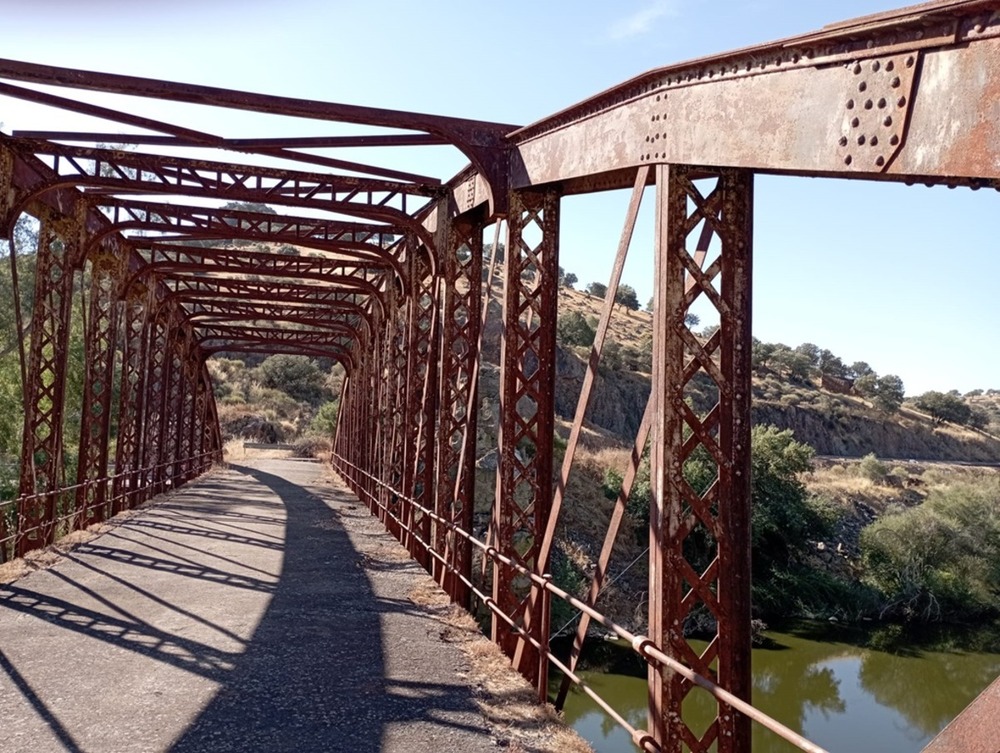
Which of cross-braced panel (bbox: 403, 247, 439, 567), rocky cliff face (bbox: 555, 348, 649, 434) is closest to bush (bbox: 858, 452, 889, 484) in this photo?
rocky cliff face (bbox: 555, 348, 649, 434)

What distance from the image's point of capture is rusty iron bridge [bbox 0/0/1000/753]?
3.89 metres

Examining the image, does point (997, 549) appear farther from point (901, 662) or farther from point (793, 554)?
point (901, 662)

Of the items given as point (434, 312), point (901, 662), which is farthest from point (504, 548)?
point (901, 662)

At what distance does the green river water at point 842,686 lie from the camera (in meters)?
19.8

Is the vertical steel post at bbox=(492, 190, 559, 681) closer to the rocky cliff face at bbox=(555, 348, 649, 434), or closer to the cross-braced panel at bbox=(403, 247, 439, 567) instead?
the cross-braced panel at bbox=(403, 247, 439, 567)

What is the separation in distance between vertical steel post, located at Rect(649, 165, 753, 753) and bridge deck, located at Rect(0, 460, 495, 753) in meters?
1.78

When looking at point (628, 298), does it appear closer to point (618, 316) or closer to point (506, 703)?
point (618, 316)

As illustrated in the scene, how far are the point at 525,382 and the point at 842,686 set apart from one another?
60.4 ft

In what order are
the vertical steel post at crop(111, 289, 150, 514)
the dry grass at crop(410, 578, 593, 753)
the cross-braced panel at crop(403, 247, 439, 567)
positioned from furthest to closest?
the vertical steel post at crop(111, 289, 150, 514), the cross-braced panel at crop(403, 247, 439, 567), the dry grass at crop(410, 578, 593, 753)

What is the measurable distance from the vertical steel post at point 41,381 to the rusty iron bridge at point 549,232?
0.05 metres

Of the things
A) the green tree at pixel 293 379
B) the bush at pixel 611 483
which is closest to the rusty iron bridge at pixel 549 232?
the bush at pixel 611 483

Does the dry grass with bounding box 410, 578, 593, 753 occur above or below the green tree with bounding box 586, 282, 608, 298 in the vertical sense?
below

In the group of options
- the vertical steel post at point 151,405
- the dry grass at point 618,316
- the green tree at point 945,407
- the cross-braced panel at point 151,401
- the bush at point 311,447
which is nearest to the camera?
the vertical steel post at point 151,405

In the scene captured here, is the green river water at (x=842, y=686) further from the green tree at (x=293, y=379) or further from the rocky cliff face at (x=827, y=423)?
the green tree at (x=293, y=379)
